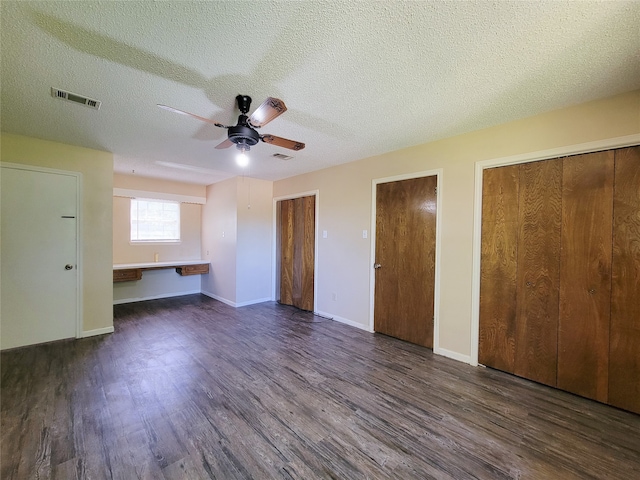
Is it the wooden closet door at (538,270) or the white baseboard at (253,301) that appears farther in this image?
the white baseboard at (253,301)

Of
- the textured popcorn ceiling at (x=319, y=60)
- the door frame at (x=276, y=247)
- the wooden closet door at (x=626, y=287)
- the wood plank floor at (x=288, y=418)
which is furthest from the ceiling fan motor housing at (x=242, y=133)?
the wooden closet door at (x=626, y=287)

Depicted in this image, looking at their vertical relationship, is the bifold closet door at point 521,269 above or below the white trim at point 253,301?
above

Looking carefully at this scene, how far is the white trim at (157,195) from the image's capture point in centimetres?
489

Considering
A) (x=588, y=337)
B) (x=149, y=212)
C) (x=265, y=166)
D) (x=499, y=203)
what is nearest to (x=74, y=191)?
(x=149, y=212)

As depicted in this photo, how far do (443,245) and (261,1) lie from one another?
2.76 m

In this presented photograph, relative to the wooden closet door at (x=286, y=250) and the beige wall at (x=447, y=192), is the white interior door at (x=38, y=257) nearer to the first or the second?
the wooden closet door at (x=286, y=250)

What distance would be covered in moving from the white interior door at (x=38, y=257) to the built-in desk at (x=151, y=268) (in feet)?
3.96

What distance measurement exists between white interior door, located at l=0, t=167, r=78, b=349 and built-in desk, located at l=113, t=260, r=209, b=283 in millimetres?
1206

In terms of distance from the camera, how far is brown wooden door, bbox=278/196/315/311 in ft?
15.3

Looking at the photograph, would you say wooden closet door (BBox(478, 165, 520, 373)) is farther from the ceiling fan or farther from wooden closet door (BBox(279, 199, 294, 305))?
wooden closet door (BBox(279, 199, 294, 305))

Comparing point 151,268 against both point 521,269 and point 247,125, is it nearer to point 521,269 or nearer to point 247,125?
point 247,125

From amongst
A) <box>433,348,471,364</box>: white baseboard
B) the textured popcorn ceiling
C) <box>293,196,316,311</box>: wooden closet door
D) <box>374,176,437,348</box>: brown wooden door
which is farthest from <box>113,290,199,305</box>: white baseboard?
<box>433,348,471,364</box>: white baseboard

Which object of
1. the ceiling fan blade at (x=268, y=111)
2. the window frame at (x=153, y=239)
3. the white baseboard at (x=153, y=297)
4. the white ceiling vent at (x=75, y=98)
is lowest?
the white baseboard at (x=153, y=297)

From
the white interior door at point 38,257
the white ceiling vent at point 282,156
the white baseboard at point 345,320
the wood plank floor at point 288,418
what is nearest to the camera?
the wood plank floor at point 288,418
